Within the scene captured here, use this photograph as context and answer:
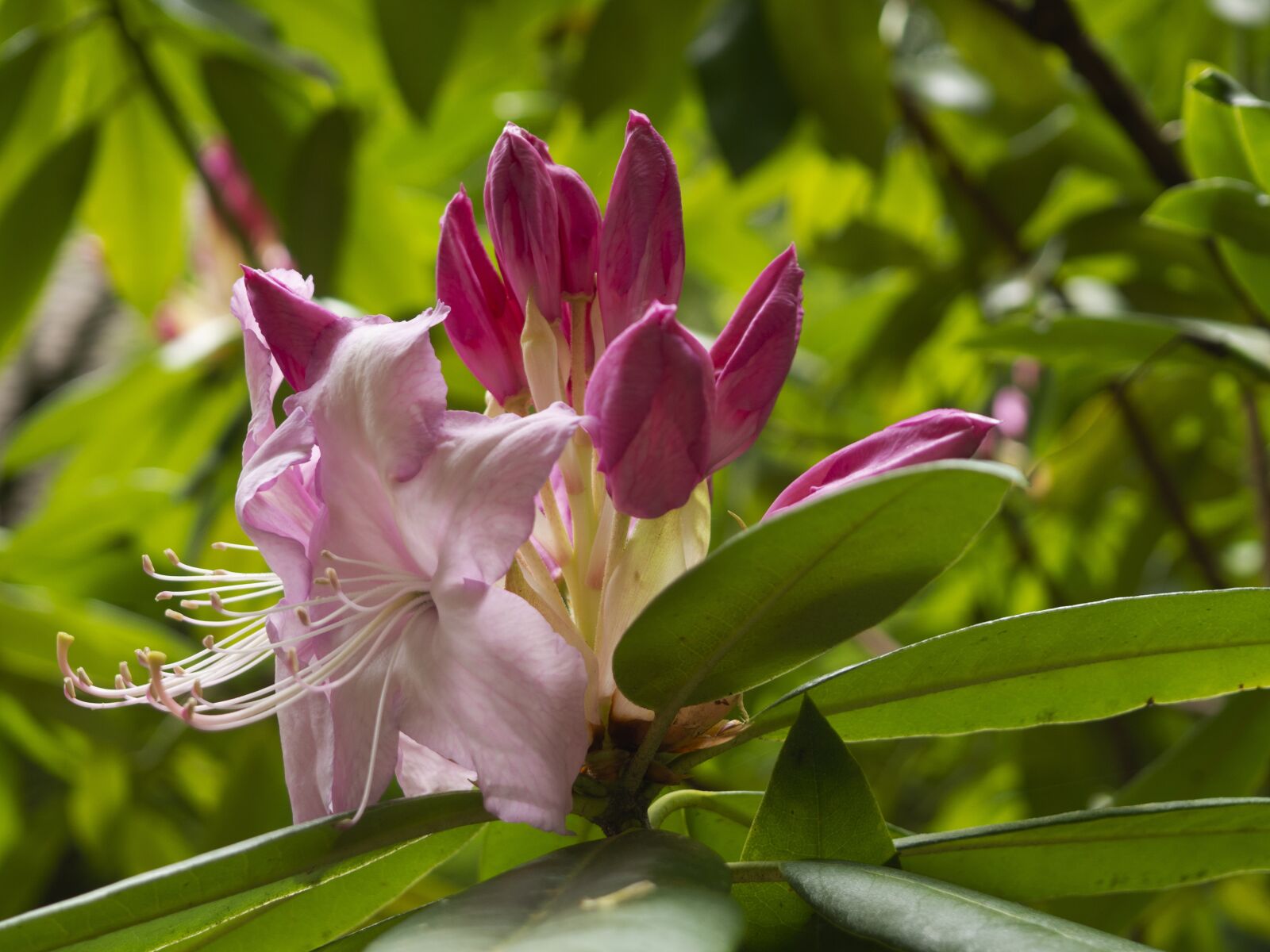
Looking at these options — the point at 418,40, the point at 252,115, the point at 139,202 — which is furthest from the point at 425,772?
the point at 139,202

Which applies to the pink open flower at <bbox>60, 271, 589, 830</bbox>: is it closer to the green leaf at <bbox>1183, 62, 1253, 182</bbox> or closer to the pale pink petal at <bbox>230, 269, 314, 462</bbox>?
the pale pink petal at <bbox>230, 269, 314, 462</bbox>

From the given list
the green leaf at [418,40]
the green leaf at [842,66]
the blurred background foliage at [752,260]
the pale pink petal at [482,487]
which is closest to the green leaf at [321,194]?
the blurred background foliage at [752,260]

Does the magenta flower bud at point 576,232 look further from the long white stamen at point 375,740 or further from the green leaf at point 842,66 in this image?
the green leaf at point 842,66

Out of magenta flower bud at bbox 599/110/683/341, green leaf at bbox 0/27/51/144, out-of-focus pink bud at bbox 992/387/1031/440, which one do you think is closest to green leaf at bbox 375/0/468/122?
green leaf at bbox 0/27/51/144

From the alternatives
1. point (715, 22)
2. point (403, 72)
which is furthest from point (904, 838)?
point (715, 22)

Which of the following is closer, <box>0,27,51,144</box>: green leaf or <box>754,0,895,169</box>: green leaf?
<box>754,0,895,169</box>: green leaf
